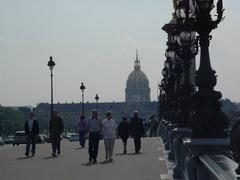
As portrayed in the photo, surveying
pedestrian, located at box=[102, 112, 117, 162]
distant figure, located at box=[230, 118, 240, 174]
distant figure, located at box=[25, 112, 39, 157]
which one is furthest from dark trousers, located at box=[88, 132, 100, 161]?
distant figure, located at box=[230, 118, 240, 174]

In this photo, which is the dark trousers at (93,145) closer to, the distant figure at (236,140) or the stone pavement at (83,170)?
the stone pavement at (83,170)

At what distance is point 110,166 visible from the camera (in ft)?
73.7

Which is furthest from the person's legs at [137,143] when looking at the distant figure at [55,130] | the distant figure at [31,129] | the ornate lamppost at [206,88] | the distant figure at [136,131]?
the ornate lamppost at [206,88]

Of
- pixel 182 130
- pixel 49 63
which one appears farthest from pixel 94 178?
pixel 49 63

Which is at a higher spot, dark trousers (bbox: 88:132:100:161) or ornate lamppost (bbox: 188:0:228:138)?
ornate lamppost (bbox: 188:0:228:138)

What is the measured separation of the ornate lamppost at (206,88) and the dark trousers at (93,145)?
13411mm

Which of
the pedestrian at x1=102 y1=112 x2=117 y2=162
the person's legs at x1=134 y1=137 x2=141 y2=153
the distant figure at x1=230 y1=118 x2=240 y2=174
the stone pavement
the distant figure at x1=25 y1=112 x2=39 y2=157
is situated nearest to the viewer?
the distant figure at x1=230 y1=118 x2=240 y2=174

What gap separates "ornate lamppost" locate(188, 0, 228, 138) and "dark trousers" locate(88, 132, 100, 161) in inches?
528

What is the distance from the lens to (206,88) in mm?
11648

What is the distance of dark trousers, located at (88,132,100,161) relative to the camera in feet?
81.4

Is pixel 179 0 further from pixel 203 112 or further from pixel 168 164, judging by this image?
pixel 168 164

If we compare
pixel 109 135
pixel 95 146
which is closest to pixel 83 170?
pixel 95 146

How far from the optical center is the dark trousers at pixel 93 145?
81.4 feet

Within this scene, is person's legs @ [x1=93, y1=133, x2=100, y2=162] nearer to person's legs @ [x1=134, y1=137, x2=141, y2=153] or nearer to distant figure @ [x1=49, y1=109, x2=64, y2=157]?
distant figure @ [x1=49, y1=109, x2=64, y2=157]
